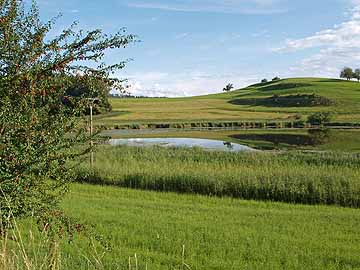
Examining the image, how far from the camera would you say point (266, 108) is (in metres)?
94.1

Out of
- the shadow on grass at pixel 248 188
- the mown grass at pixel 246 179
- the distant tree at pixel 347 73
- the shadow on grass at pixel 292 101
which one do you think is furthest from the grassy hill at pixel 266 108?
the shadow on grass at pixel 248 188

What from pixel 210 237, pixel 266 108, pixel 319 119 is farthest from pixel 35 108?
pixel 266 108

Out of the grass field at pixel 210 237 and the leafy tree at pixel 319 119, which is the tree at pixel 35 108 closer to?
the grass field at pixel 210 237

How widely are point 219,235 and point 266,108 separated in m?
86.5

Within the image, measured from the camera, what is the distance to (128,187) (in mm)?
18156

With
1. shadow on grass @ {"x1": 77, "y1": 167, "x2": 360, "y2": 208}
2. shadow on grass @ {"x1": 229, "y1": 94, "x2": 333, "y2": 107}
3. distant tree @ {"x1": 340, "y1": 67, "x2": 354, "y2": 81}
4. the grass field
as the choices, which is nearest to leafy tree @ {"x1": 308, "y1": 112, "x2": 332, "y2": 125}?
shadow on grass @ {"x1": 229, "y1": 94, "x2": 333, "y2": 107}

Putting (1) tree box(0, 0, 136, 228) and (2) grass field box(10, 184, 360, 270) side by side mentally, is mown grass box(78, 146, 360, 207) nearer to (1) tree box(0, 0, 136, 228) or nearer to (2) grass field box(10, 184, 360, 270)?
(2) grass field box(10, 184, 360, 270)

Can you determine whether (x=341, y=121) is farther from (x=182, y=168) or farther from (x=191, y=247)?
(x=191, y=247)

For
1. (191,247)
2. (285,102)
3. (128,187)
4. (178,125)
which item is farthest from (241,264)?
(285,102)

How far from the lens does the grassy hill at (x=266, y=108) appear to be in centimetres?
7588

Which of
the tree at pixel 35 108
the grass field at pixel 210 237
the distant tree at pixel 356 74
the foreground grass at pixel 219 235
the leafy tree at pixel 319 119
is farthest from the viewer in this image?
the distant tree at pixel 356 74

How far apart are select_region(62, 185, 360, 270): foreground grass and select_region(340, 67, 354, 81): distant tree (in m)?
132

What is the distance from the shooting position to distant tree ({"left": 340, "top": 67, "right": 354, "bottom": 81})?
454 feet

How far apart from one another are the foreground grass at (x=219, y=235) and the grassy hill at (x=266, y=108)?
5580cm
